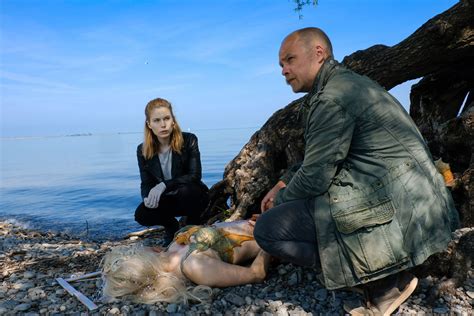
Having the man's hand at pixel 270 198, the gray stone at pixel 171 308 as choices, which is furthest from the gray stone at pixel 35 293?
the man's hand at pixel 270 198

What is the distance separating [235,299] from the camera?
376cm

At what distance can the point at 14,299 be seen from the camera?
4.21m

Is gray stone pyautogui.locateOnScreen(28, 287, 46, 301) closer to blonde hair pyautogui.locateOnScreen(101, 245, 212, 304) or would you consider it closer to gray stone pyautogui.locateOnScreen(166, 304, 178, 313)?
blonde hair pyautogui.locateOnScreen(101, 245, 212, 304)

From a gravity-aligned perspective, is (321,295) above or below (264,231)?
below

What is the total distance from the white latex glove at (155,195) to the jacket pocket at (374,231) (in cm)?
319

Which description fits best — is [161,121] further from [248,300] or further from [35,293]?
[248,300]

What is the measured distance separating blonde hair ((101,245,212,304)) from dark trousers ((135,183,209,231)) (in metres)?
1.91

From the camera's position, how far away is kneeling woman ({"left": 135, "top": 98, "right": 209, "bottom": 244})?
5727 mm

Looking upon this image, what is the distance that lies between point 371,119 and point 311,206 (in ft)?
2.86

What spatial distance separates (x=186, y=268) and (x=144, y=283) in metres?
0.43

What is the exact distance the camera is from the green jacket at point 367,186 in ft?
9.84

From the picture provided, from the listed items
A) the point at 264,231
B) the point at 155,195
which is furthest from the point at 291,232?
the point at 155,195

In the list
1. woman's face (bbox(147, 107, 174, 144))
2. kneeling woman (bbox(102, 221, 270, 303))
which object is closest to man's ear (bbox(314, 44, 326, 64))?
kneeling woman (bbox(102, 221, 270, 303))

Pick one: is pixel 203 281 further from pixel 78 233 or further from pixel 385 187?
pixel 78 233
